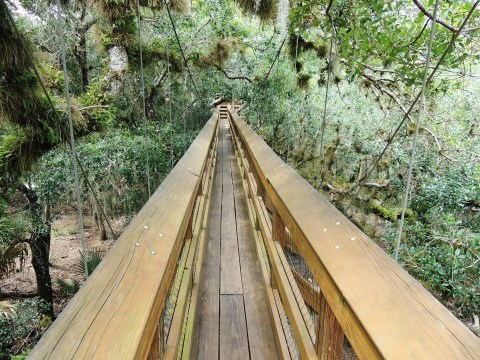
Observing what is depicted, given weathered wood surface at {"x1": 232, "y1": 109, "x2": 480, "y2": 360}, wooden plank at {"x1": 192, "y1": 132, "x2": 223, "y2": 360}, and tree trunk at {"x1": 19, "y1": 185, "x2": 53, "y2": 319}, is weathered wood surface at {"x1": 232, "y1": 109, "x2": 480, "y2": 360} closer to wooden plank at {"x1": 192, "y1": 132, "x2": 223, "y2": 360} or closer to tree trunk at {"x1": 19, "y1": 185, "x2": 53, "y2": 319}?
wooden plank at {"x1": 192, "y1": 132, "x2": 223, "y2": 360}

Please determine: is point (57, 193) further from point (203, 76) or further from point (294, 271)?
point (203, 76)

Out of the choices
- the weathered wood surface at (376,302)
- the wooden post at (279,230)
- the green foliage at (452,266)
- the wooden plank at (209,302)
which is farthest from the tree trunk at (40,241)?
the weathered wood surface at (376,302)

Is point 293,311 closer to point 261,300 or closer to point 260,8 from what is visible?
point 261,300

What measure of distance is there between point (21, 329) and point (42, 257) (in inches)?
48.9

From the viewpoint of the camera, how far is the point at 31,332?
15.0ft

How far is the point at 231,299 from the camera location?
5.34 feet

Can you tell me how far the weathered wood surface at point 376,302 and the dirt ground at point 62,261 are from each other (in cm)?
517

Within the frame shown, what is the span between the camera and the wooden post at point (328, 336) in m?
0.72

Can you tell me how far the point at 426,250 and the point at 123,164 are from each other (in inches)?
137

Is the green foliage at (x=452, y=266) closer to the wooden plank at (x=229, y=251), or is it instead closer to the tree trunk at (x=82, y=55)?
the wooden plank at (x=229, y=251)

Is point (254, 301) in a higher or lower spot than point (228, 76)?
lower

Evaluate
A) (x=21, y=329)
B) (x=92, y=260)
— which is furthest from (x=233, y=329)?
(x=21, y=329)

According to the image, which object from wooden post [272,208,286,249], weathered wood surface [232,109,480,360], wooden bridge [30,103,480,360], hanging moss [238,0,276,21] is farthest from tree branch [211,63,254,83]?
weathered wood surface [232,109,480,360]

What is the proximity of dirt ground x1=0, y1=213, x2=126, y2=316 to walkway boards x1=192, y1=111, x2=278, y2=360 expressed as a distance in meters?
3.52
